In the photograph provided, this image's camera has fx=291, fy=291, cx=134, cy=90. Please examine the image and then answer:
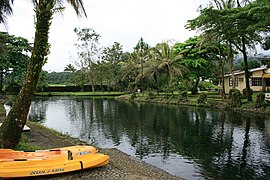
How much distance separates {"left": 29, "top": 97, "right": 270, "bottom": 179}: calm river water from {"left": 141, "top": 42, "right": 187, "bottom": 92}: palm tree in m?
15.8

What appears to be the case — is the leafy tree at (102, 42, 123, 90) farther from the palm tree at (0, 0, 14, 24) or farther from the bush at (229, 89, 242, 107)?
the palm tree at (0, 0, 14, 24)

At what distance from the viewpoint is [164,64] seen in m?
36.5

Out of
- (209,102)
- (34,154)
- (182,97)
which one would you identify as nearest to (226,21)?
(209,102)

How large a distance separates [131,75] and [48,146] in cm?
3671

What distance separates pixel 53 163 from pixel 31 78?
2130mm

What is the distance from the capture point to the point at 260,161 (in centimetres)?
987

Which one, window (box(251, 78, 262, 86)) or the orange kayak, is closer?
the orange kayak

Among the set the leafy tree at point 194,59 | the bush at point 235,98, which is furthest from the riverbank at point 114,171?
the leafy tree at point 194,59

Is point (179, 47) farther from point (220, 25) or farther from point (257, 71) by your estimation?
point (220, 25)

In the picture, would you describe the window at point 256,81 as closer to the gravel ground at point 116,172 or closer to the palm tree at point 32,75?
the gravel ground at point 116,172

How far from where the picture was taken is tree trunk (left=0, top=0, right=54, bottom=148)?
23.0 feet

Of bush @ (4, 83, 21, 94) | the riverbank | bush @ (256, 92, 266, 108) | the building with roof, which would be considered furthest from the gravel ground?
bush @ (4, 83, 21, 94)

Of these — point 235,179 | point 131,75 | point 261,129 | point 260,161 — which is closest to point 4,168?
point 235,179

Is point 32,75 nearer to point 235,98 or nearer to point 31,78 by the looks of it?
point 31,78
